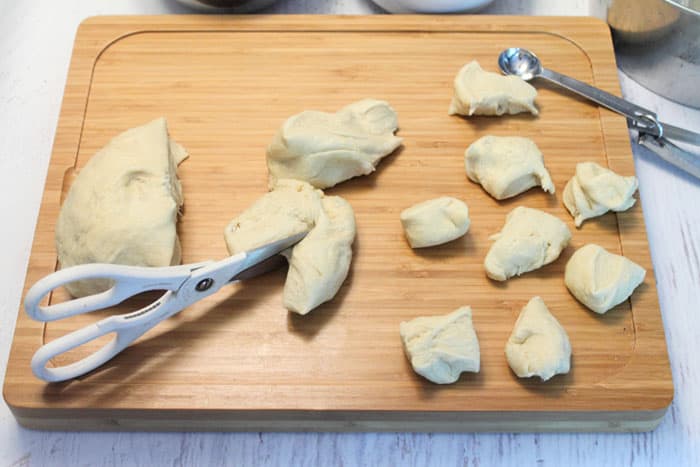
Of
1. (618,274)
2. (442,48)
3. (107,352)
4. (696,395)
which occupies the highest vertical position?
(442,48)

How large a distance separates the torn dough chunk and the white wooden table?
32 cm

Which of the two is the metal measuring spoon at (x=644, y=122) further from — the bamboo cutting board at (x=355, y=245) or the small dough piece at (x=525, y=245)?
the small dough piece at (x=525, y=245)

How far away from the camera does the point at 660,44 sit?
1.92 metres

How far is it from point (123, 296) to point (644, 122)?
132 centimetres

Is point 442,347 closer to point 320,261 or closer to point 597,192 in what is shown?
point 320,261

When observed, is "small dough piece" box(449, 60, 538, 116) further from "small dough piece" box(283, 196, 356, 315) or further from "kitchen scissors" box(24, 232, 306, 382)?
"kitchen scissors" box(24, 232, 306, 382)

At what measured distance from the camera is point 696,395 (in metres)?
1.59

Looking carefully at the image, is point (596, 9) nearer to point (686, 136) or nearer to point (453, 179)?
point (686, 136)

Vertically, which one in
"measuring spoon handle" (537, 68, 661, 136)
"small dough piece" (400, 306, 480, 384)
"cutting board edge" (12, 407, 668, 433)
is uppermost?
"measuring spoon handle" (537, 68, 661, 136)

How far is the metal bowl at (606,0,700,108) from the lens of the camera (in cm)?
183

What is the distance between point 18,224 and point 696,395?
5.45ft

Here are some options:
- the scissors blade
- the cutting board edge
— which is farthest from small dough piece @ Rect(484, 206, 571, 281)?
the scissors blade

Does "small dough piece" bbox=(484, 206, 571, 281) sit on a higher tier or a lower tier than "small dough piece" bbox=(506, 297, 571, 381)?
higher

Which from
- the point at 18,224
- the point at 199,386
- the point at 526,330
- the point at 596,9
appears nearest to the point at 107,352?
the point at 199,386
